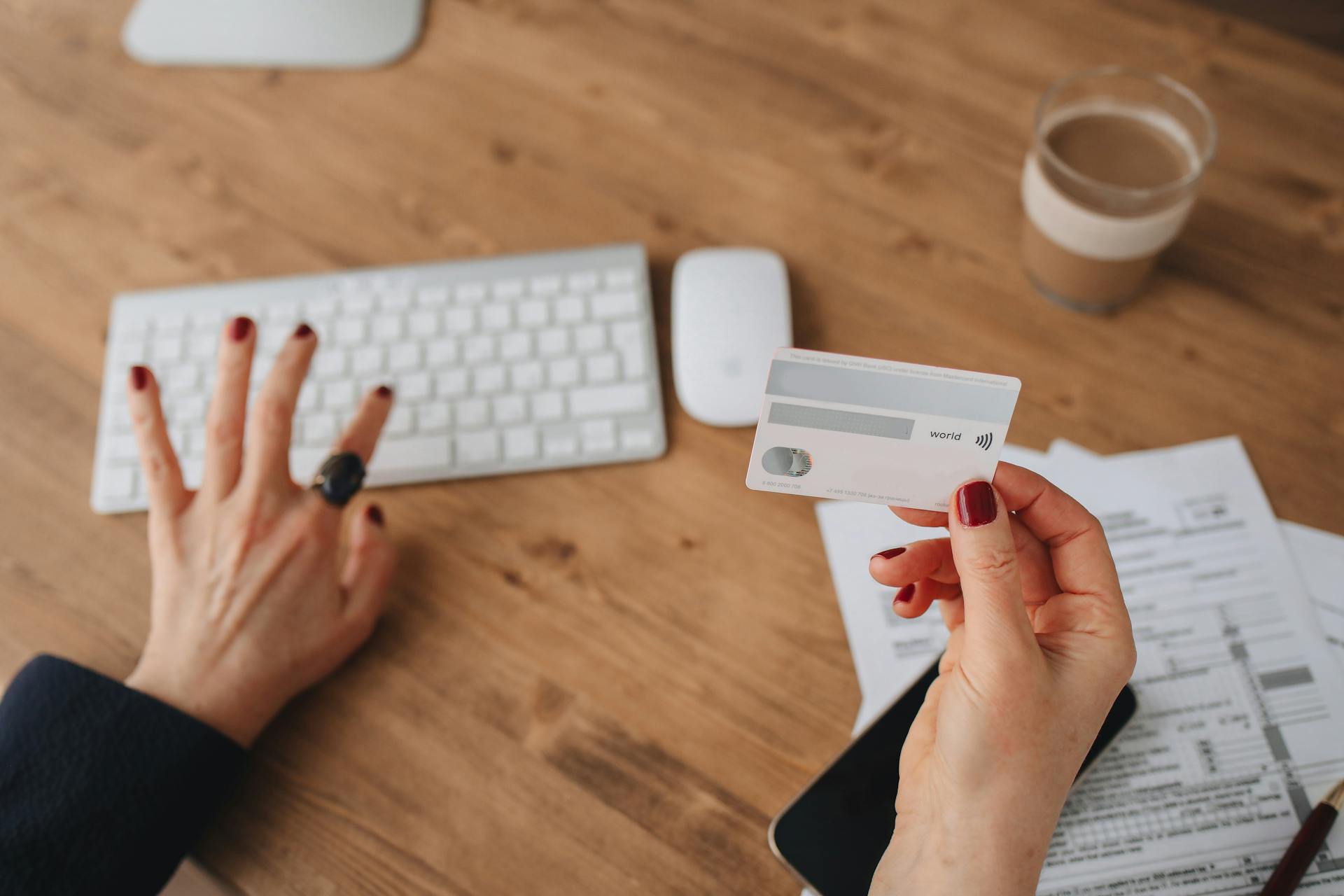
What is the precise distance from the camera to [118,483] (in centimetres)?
74

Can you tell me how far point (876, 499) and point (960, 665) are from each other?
4.0 inches

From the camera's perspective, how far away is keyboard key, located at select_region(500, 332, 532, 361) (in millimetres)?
770

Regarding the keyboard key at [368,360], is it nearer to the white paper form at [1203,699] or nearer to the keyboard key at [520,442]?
the keyboard key at [520,442]

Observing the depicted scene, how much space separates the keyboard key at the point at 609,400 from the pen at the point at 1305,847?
524mm

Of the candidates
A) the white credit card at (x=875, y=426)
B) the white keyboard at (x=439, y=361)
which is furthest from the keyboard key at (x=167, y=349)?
the white credit card at (x=875, y=426)

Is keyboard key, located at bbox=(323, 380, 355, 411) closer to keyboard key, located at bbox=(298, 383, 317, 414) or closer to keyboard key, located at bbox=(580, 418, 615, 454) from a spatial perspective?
keyboard key, located at bbox=(298, 383, 317, 414)

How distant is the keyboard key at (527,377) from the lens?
2.49 feet

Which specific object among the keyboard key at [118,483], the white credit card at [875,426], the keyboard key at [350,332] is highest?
Result: the white credit card at [875,426]

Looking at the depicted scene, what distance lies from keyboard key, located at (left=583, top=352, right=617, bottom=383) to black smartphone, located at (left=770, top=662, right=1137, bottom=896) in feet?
1.09

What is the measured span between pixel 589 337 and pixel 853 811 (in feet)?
1.35

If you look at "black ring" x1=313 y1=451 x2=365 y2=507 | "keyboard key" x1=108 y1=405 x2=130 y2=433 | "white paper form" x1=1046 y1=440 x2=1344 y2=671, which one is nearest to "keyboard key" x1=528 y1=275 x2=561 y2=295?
"black ring" x1=313 y1=451 x2=365 y2=507

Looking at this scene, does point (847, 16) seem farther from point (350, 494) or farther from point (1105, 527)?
point (350, 494)

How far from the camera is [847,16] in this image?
94cm

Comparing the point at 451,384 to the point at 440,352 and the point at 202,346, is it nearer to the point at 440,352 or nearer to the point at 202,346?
the point at 440,352
